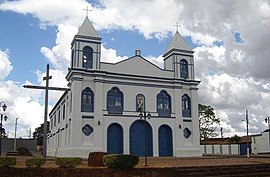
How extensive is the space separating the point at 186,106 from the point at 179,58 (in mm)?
5163

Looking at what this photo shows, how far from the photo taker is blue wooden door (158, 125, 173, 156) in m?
33.0

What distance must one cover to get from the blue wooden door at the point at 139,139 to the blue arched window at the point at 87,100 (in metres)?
4.44

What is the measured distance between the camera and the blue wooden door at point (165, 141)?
33031mm

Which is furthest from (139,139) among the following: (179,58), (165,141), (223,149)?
(223,149)

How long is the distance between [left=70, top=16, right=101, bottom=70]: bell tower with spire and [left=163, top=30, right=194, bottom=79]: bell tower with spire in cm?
812

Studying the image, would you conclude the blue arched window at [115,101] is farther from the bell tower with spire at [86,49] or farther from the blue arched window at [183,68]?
the blue arched window at [183,68]

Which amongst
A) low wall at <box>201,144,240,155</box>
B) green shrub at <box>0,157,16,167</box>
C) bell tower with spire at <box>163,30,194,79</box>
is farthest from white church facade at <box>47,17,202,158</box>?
low wall at <box>201,144,240,155</box>

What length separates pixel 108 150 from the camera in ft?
101

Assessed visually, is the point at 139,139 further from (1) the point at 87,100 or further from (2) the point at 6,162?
(2) the point at 6,162

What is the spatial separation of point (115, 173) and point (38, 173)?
3.53 m

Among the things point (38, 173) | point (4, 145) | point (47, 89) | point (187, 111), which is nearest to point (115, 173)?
point (38, 173)

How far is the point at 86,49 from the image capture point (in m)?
32.1

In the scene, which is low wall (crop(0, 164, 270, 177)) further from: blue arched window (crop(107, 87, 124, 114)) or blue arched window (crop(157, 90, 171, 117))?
blue arched window (crop(107, 87, 124, 114))

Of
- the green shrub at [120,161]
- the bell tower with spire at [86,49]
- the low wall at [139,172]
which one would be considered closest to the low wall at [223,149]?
the bell tower with spire at [86,49]
